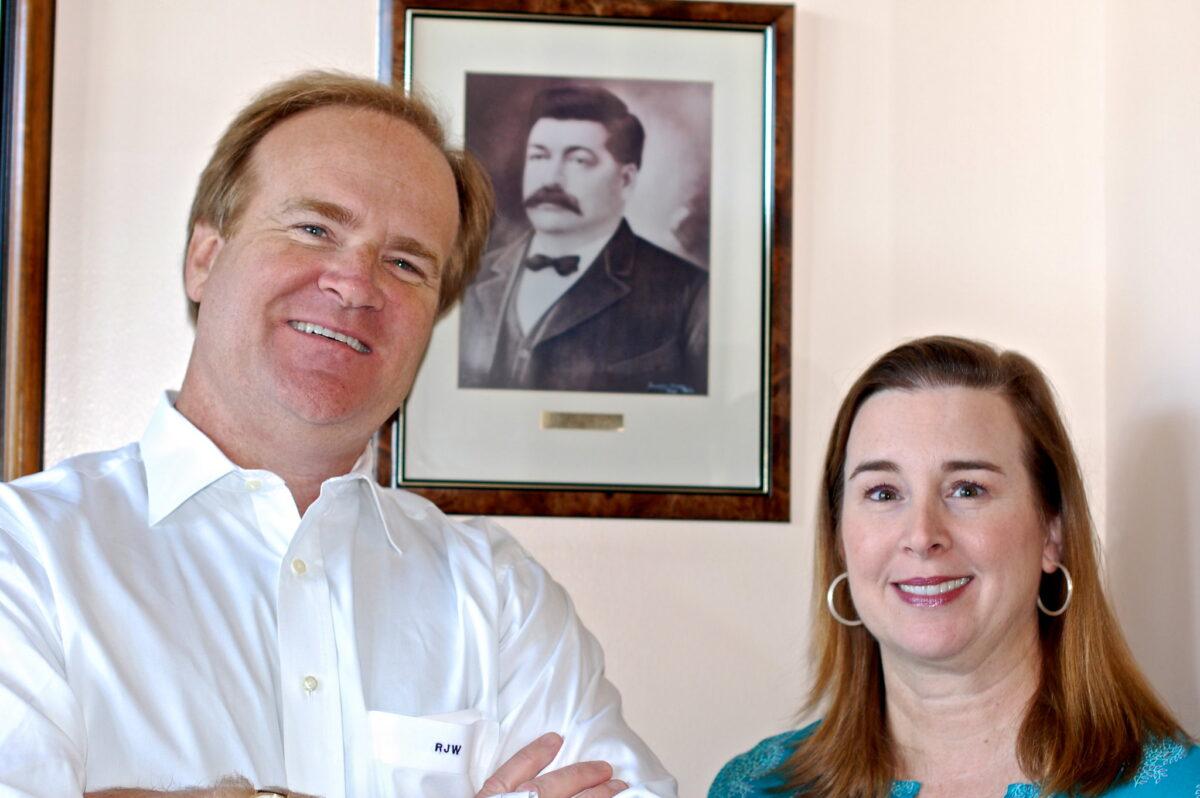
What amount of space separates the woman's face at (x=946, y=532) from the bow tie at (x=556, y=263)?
54cm

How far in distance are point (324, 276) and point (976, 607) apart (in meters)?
0.89

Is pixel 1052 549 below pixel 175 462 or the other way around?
below

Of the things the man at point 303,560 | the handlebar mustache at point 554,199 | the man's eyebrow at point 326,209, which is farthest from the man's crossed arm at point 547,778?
the handlebar mustache at point 554,199

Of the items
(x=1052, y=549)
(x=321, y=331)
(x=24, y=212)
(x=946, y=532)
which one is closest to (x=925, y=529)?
(x=946, y=532)

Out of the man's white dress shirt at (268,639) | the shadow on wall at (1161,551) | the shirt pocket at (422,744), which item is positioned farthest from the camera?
the shadow on wall at (1161,551)

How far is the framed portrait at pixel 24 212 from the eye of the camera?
1970 millimetres

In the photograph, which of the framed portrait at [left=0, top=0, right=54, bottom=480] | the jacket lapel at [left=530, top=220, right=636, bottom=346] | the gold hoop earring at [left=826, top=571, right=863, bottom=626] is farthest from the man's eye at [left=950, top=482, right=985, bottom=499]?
the framed portrait at [left=0, top=0, right=54, bottom=480]

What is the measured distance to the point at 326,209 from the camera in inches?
63.0

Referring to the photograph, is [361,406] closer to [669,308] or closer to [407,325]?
[407,325]

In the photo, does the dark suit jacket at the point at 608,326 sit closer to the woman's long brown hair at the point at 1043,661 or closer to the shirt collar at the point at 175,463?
the woman's long brown hair at the point at 1043,661

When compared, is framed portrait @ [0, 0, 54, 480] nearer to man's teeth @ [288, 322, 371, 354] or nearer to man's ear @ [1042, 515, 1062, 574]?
man's teeth @ [288, 322, 371, 354]

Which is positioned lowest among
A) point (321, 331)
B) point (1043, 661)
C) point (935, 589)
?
point (1043, 661)

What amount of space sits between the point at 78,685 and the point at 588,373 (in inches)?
36.9

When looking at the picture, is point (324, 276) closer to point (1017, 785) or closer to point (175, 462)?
point (175, 462)
